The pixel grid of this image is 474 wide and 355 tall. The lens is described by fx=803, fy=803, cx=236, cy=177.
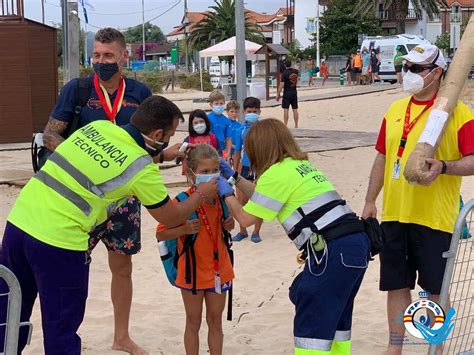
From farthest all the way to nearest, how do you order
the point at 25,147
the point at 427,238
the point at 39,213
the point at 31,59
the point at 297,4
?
the point at 297,4 < the point at 31,59 < the point at 25,147 < the point at 427,238 < the point at 39,213

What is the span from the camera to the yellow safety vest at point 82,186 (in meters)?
3.74

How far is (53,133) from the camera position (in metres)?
4.91

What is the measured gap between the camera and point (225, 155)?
8.52m

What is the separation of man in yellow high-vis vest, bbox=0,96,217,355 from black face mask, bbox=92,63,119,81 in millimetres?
1058

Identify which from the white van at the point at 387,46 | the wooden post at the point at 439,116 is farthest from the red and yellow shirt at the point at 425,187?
the white van at the point at 387,46

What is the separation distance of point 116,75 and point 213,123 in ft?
12.7

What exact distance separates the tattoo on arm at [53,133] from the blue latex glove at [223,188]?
3.66 ft

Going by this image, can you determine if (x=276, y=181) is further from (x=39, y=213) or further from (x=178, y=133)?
(x=178, y=133)

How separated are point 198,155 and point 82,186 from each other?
0.86 m

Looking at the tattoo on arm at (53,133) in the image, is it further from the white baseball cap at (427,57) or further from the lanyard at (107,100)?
the white baseball cap at (427,57)

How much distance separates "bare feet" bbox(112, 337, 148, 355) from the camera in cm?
518

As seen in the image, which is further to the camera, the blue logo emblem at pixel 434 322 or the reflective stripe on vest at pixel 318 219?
the blue logo emblem at pixel 434 322

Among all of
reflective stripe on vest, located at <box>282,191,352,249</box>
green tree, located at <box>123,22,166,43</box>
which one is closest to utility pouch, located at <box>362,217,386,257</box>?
reflective stripe on vest, located at <box>282,191,352,249</box>

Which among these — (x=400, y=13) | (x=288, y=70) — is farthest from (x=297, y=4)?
(x=288, y=70)
